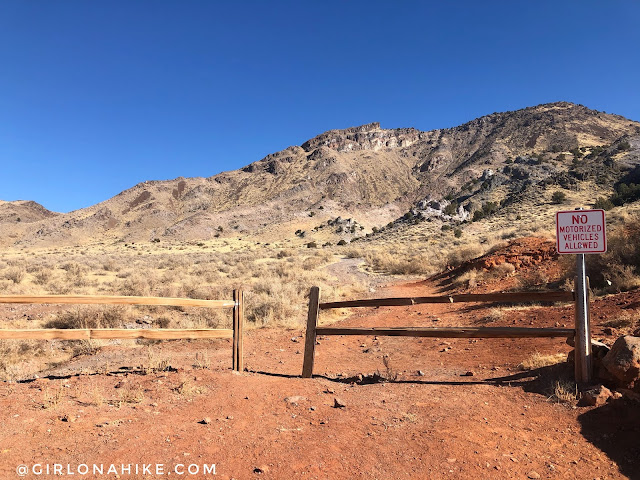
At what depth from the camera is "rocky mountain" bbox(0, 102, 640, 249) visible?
73625 mm

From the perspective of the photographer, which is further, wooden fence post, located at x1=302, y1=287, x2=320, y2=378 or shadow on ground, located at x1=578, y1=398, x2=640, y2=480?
wooden fence post, located at x1=302, y1=287, x2=320, y2=378

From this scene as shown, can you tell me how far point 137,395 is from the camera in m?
5.08

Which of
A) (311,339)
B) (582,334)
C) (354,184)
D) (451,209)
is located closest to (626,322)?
(582,334)

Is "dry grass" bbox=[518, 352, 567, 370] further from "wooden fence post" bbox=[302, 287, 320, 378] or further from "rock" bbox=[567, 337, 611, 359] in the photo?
"wooden fence post" bbox=[302, 287, 320, 378]

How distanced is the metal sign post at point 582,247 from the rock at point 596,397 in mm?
423

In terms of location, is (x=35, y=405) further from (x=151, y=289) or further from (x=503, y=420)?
(x=151, y=289)

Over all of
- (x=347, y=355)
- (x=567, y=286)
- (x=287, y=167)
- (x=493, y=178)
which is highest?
(x=287, y=167)

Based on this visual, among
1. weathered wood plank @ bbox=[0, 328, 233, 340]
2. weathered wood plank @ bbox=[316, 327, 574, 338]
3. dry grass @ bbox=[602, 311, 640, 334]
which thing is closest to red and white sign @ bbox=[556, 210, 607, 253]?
weathered wood plank @ bbox=[316, 327, 574, 338]

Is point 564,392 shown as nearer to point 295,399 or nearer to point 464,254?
point 295,399

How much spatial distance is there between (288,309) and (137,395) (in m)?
7.19

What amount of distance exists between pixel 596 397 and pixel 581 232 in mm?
1936

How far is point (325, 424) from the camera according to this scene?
4.48 meters

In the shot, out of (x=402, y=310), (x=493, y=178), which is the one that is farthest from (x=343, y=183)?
(x=402, y=310)

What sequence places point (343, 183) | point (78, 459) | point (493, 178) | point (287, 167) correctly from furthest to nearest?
1. point (287, 167)
2. point (343, 183)
3. point (493, 178)
4. point (78, 459)
